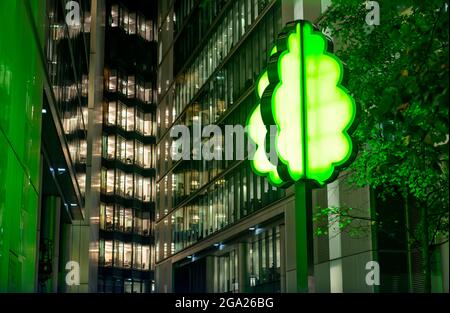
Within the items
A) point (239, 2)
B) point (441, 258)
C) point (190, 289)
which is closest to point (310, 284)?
point (441, 258)

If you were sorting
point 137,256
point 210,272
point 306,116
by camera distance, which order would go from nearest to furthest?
point 306,116 < point 210,272 < point 137,256

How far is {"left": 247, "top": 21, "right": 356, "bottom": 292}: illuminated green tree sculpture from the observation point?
1174cm

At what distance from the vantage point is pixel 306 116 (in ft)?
38.5

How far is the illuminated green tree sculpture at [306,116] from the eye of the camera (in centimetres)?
1174

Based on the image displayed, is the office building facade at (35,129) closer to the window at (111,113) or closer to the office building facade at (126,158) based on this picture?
the office building facade at (126,158)

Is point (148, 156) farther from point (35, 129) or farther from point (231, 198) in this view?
point (35, 129)

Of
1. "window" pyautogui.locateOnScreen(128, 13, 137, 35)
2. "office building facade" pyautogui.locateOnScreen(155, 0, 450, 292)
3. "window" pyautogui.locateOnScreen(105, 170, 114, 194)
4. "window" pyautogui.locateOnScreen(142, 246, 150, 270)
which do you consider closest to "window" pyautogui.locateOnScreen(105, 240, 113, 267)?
"window" pyautogui.locateOnScreen(105, 170, 114, 194)

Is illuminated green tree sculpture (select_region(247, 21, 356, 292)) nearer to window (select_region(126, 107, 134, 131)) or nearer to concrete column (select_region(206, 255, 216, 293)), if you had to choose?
concrete column (select_region(206, 255, 216, 293))

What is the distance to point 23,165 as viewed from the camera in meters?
20.1

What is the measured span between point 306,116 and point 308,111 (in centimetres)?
9

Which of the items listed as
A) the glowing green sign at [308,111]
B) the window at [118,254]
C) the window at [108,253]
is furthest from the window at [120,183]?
the glowing green sign at [308,111]

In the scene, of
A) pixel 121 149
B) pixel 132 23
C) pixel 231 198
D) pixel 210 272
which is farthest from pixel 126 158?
pixel 231 198

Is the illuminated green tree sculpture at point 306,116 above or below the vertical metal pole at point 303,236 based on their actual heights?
above
